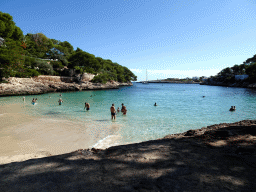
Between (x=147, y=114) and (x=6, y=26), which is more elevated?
(x=6, y=26)

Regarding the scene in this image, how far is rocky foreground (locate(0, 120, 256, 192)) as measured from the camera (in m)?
2.10

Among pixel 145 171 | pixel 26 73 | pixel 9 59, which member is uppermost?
pixel 9 59

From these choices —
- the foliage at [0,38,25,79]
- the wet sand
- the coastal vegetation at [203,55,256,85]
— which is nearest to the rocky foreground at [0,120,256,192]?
the wet sand

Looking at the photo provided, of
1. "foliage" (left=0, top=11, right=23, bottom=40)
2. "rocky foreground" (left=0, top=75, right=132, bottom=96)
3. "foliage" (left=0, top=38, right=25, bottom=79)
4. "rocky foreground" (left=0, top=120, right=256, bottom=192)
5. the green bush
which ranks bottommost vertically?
"rocky foreground" (left=0, top=120, right=256, bottom=192)

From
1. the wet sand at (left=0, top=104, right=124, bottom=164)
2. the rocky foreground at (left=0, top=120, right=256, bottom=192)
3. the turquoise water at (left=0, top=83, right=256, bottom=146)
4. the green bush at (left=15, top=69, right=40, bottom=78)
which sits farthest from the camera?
the green bush at (left=15, top=69, right=40, bottom=78)

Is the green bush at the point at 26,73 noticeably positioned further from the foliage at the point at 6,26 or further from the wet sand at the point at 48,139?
the wet sand at the point at 48,139

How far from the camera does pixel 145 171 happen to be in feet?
8.36

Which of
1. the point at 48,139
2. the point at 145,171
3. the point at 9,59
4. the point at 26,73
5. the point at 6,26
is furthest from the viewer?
the point at 26,73

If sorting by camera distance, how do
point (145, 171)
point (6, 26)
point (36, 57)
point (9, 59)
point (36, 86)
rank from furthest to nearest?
1. point (36, 57)
2. point (36, 86)
3. point (6, 26)
4. point (9, 59)
5. point (145, 171)

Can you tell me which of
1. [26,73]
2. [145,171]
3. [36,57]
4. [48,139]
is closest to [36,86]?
[26,73]

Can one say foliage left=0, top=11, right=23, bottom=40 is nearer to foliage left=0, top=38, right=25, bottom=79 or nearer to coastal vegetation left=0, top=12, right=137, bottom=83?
coastal vegetation left=0, top=12, right=137, bottom=83

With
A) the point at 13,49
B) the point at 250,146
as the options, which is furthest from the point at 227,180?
the point at 13,49

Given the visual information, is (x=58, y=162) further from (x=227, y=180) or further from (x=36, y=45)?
(x=36, y=45)

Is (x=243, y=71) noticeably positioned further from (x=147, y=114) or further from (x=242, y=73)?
(x=147, y=114)
